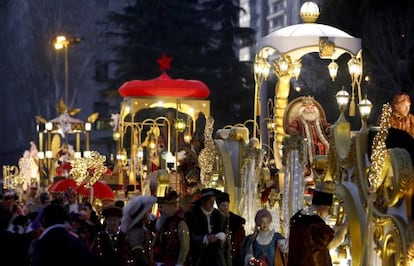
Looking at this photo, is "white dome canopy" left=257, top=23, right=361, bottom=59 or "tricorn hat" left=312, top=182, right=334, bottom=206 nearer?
"tricorn hat" left=312, top=182, right=334, bottom=206

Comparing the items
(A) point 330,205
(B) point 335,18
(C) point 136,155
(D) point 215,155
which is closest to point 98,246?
(A) point 330,205

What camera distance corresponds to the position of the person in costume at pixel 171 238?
45.6ft

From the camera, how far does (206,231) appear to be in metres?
14.4

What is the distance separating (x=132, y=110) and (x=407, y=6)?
41.8 feet

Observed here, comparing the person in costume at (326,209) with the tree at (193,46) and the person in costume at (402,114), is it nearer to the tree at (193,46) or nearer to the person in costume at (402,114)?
the person in costume at (402,114)

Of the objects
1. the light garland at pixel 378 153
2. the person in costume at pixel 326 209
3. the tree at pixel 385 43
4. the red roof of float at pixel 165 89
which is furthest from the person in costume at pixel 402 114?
the tree at pixel 385 43

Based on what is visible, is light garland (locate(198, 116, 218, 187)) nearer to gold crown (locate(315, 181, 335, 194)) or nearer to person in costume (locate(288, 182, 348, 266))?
gold crown (locate(315, 181, 335, 194))

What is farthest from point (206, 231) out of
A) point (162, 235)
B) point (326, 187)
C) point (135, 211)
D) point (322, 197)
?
point (135, 211)

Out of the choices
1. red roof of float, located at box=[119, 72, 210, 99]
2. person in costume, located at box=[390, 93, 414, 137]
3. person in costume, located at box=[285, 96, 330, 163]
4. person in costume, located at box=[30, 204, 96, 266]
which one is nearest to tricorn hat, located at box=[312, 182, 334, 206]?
person in costume, located at box=[390, 93, 414, 137]

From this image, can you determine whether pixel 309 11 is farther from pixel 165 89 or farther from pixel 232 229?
pixel 232 229

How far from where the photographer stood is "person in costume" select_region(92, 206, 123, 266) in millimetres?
11969

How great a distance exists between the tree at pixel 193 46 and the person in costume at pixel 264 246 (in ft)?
150

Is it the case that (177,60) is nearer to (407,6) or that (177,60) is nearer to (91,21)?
(91,21)

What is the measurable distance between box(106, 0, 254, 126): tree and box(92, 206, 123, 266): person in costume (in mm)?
47179
